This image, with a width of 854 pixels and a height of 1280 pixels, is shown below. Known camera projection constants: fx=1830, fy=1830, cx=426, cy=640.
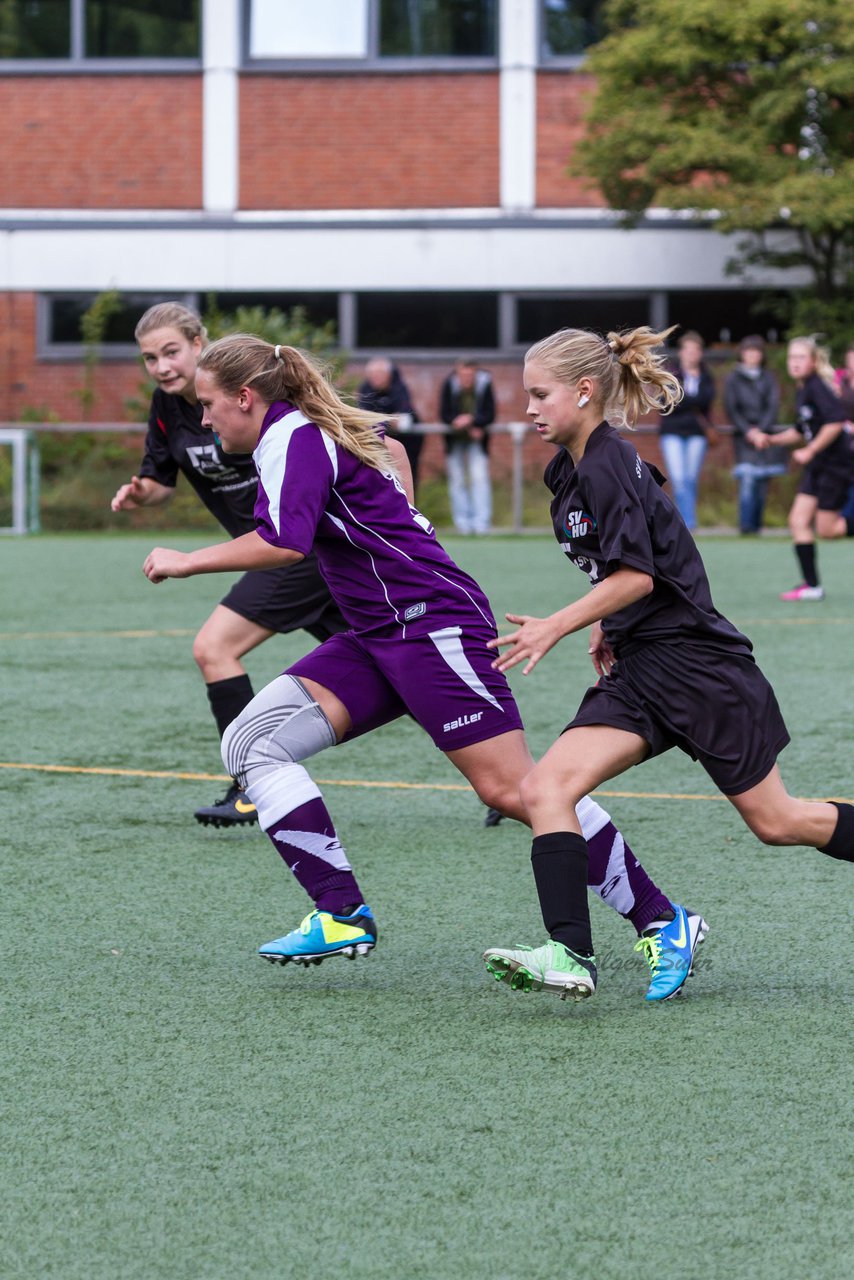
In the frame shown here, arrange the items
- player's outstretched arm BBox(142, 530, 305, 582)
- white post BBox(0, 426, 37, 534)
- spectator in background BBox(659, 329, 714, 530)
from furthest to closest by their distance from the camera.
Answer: white post BBox(0, 426, 37, 534) < spectator in background BBox(659, 329, 714, 530) < player's outstretched arm BBox(142, 530, 305, 582)

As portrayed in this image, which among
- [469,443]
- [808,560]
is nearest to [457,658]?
[808,560]

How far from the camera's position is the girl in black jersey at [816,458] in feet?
42.0

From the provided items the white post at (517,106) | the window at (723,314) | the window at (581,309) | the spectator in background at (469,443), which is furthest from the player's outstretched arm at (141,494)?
the white post at (517,106)

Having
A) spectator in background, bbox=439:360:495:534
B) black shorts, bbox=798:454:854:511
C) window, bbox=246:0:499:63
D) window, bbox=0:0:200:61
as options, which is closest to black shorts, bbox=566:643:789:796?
black shorts, bbox=798:454:854:511

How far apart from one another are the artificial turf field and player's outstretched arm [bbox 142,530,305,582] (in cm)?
98

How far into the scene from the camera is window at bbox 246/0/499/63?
2303 centimetres

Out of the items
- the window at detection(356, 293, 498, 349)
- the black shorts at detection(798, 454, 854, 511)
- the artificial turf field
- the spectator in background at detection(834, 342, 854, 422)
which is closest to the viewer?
the artificial turf field

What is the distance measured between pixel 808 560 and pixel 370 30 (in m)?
12.8

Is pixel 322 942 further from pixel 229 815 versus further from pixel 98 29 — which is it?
pixel 98 29

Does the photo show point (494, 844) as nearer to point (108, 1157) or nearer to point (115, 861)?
point (115, 861)

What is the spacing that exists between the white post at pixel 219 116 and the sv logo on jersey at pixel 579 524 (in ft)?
65.5

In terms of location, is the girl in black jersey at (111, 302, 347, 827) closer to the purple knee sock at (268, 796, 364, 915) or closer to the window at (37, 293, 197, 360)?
the purple knee sock at (268, 796, 364, 915)

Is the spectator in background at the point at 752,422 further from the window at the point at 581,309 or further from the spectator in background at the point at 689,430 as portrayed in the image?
the window at the point at 581,309

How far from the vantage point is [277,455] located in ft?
13.9
